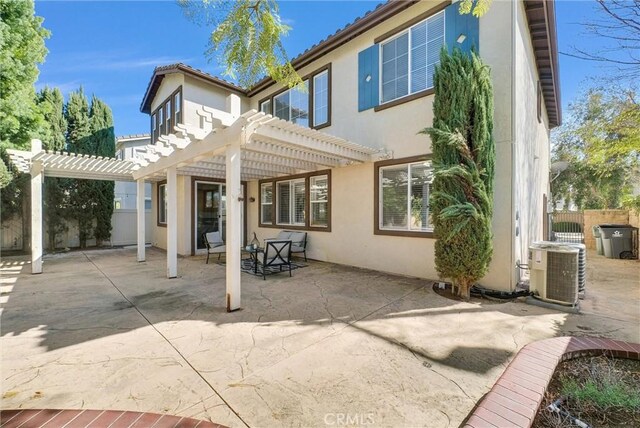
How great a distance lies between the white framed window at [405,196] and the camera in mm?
6344

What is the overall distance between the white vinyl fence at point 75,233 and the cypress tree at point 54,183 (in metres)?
0.28

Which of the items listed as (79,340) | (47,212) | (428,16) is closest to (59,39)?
(47,212)

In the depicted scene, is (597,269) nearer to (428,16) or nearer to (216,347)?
(428,16)

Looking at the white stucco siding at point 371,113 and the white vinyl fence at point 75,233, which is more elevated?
the white stucco siding at point 371,113

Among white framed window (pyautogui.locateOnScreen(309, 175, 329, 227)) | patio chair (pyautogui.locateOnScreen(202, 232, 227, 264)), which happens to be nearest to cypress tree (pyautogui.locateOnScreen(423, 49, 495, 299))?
white framed window (pyautogui.locateOnScreen(309, 175, 329, 227))

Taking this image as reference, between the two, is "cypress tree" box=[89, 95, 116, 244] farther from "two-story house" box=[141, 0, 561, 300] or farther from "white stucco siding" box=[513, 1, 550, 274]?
"white stucco siding" box=[513, 1, 550, 274]

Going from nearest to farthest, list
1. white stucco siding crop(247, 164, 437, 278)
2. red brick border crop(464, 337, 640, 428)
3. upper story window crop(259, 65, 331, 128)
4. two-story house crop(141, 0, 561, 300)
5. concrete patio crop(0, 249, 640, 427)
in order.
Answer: red brick border crop(464, 337, 640, 428) < concrete patio crop(0, 249, 640, 427) < two-story house crop(141, 0, 561, 300) < white stucco siding crop(247, 164, 437, 278) < upper story window crop(259, 65, 331, 128)

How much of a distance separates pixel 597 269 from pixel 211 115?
10.2 meters

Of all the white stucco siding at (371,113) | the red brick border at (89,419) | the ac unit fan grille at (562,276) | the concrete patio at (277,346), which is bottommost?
the concrete patio at (277,346)

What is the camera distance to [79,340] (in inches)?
137

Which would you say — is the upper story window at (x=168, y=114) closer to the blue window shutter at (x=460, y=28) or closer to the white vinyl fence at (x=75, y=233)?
the white vinyl fence at (x=75, y=233)

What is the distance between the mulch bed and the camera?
2.10m

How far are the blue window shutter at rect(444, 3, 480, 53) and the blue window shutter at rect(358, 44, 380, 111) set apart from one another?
5.71 ft

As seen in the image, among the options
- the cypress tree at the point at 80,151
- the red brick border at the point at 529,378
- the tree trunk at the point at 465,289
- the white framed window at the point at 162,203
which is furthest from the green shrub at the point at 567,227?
the cypress tree at the point at 80,151
